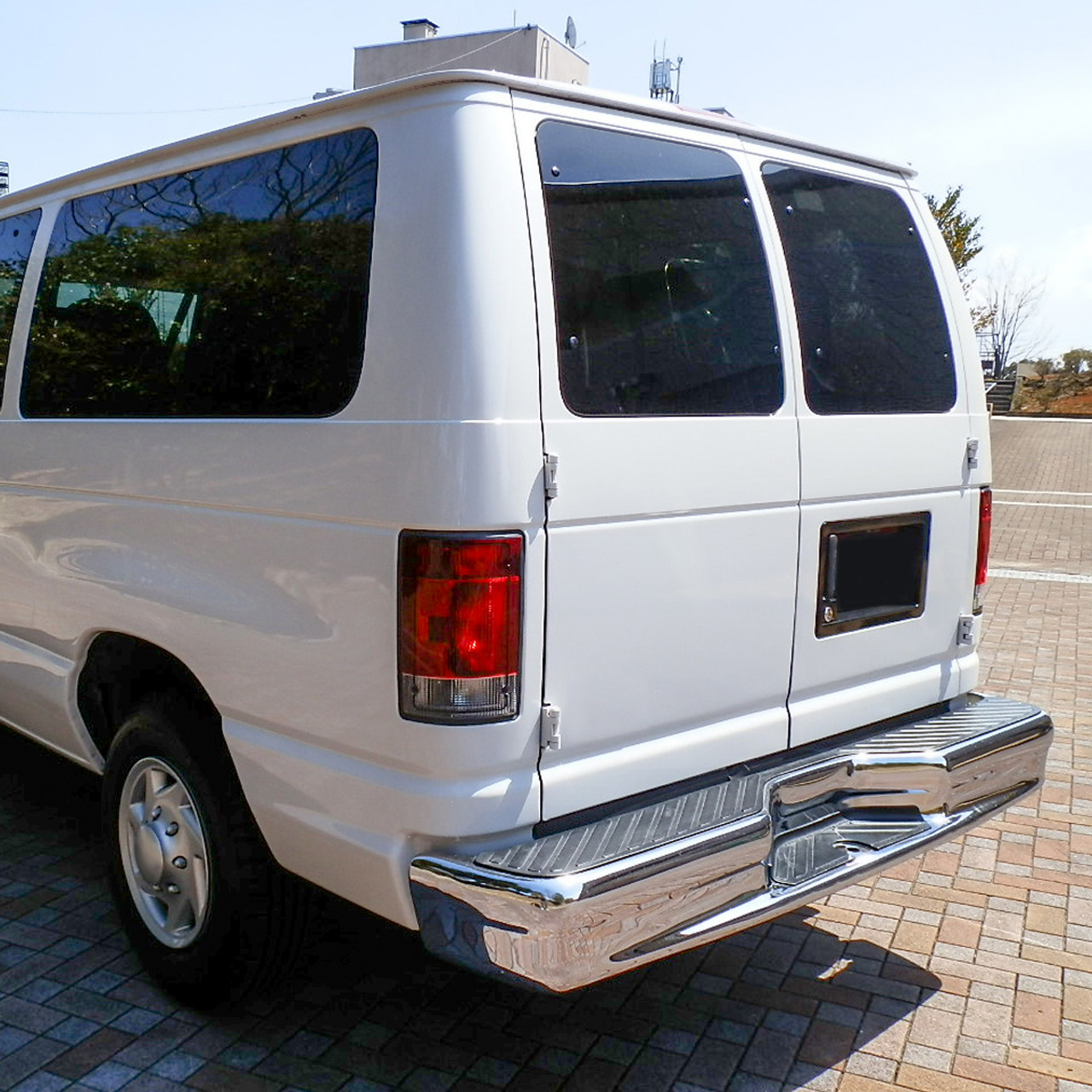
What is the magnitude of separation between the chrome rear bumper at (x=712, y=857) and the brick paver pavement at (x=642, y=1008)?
537 millimetres

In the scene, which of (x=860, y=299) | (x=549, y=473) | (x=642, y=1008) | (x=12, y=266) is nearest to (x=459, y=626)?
(x=549, y=473)

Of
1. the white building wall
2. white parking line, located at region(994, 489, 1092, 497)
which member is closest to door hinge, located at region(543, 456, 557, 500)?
white parking line, located at region(994, 489, 1092, 497)

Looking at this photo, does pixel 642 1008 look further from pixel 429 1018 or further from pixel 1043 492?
pixel 1043 492

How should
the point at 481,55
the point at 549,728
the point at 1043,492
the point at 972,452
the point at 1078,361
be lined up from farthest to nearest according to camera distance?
the point at 1078,361, the point at 481,55, the point at 1043,492, the point at 972,452, the point at 549,728

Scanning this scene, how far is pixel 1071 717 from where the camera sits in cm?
612

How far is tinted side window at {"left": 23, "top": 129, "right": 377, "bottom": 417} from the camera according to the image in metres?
2.66

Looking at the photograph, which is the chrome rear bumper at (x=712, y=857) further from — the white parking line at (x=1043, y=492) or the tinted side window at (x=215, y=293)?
the white parking line at (x=1043, y=492)

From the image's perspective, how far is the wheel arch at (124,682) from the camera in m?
3.14

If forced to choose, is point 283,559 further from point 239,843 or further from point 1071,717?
point 1071,717

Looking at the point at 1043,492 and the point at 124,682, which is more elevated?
the point at 124,682

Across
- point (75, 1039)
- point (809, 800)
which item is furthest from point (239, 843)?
point (809, 800)

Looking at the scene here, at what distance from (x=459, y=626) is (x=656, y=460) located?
594 mm

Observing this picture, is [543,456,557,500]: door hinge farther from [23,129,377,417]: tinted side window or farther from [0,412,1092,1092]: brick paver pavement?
[0,412,1092,1092]: brick paver pavement

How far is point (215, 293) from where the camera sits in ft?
9.83
